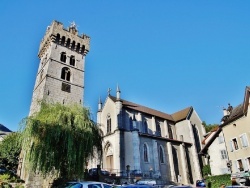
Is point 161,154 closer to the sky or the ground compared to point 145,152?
closer to the ground

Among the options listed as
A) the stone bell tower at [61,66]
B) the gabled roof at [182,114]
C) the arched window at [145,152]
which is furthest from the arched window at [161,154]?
the stone bell tower at [61,66]

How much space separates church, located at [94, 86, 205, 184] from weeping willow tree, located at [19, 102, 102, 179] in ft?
38.1

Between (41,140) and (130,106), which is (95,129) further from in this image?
(130,106)

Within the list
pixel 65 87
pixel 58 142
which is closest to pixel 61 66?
pixel 65 87

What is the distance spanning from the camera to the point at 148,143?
34031 millimetres

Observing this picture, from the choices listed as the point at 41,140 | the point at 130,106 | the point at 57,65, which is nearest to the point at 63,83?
the point at 57,65

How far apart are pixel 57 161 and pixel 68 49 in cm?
2421

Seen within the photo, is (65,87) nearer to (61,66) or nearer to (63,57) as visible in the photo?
(61,66)

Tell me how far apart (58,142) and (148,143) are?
18778mm

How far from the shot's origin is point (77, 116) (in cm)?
1980

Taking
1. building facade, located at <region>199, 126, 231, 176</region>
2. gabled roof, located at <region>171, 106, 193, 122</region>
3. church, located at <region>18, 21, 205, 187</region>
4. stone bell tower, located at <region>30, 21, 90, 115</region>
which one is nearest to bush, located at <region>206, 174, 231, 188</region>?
building facade, located at <region>199, 126, 231, 176</region>

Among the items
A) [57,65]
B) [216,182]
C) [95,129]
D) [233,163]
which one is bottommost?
[216,182]

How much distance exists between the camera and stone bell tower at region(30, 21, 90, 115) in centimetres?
3183

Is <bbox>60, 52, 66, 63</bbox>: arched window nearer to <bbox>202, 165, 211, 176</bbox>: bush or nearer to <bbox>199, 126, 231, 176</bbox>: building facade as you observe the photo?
<bbox>199, 126, 231, 176</bbox>: building facade
